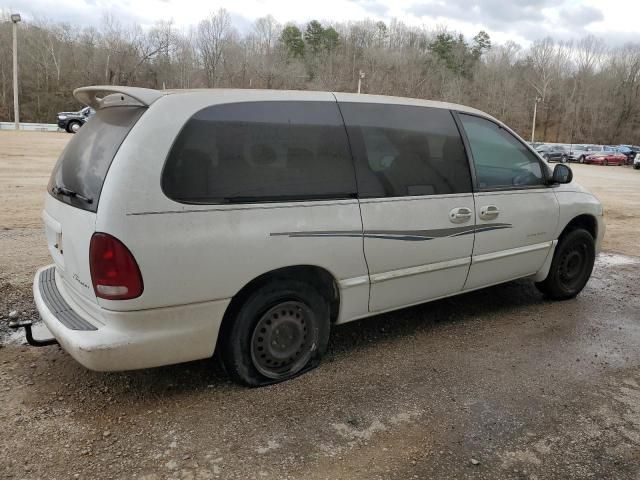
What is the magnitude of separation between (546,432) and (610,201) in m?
14.5

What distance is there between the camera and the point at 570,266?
5242 mm

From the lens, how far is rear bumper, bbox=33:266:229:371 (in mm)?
2758

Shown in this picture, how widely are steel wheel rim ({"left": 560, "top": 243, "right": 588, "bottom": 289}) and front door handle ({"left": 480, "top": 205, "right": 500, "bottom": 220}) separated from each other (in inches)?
51.2

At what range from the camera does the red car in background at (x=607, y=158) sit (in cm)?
4600

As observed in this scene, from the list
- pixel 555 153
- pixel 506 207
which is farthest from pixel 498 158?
pixel 555 153

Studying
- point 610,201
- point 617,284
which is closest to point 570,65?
point 610,201

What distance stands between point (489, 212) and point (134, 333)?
9.23 feet

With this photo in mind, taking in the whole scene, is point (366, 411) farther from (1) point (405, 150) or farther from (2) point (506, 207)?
(2) point (506, 207)

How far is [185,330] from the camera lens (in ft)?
9.61

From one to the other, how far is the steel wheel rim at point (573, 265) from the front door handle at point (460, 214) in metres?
1.63

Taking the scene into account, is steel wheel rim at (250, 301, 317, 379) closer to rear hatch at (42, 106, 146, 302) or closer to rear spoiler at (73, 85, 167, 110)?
rear hatch at (42, 106, 146, 302)

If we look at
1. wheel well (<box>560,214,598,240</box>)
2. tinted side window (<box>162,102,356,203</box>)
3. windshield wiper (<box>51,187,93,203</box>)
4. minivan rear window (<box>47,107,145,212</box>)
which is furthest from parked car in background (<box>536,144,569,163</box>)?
windshield wiper (<box>51,187,93,203</box>)

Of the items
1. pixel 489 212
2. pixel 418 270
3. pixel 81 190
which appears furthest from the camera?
pixel 489 212

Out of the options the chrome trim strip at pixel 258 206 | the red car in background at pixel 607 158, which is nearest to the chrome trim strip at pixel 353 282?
the chrome trim strip at pixel 258 206
